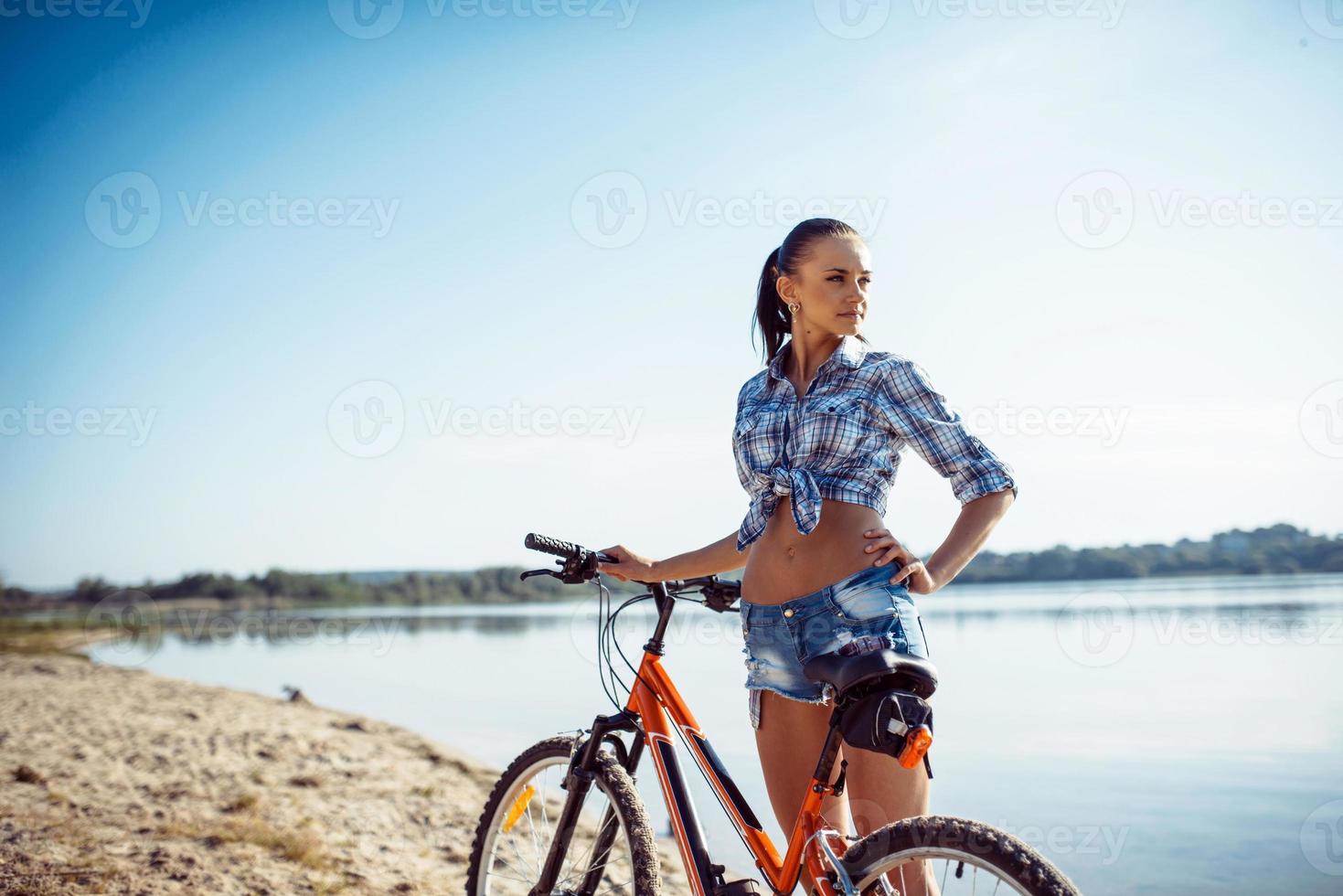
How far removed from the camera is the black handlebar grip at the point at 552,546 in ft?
7.79

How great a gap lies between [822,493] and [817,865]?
670 mm

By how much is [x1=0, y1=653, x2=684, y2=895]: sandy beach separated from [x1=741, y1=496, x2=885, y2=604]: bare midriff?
91.3 inches

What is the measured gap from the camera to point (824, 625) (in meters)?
1.80

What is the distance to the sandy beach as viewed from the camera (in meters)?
3.40

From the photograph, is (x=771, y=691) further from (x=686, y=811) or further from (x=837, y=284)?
(x=837, y=284)

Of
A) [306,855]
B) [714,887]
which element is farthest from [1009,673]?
[714,887]

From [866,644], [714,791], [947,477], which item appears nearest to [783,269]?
[947,477]

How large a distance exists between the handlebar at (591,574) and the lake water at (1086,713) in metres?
0.57

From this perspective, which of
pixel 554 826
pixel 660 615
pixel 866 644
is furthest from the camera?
pixel 554 826

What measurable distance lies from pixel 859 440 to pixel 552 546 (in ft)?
2.94

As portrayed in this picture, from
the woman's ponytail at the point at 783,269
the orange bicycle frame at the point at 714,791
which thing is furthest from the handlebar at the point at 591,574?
the woman's ponytail at the point at 783,269

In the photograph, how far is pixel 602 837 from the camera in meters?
2.38

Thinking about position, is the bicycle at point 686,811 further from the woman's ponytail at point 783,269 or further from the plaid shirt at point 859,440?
the woman's ponytail at point 783,269

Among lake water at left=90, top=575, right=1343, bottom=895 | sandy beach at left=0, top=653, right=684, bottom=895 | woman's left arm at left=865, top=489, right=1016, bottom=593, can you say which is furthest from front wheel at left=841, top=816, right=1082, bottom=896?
sandy beach at left=0, top=653, right=684, bottom=895
